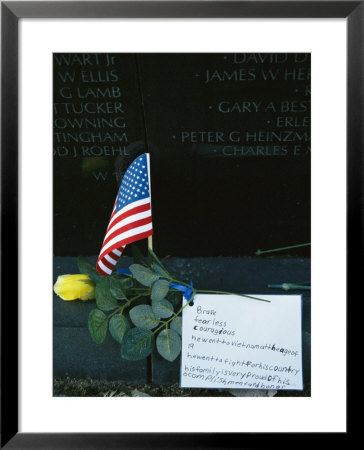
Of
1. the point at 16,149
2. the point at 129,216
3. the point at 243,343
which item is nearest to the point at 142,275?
the point at 129,216

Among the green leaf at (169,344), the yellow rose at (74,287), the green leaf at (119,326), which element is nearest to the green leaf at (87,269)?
the yellow rose at (74,287)

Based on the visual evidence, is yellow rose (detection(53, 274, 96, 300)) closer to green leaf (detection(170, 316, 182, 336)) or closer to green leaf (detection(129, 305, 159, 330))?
green leaf (detection(129, 305, 159, 330))

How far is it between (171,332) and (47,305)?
1.17 feet

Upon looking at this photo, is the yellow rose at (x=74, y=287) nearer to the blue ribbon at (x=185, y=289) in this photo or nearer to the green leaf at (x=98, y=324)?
the green leaf at (x=98, y=324)

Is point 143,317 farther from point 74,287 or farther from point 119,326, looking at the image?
point 74,287

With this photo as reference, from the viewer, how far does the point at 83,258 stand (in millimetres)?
1355

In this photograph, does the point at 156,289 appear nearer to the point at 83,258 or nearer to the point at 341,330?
the point at 83,258

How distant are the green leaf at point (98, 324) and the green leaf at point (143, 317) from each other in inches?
3.3

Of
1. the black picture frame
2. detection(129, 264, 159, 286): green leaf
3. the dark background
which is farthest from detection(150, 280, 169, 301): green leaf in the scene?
the black picture frame

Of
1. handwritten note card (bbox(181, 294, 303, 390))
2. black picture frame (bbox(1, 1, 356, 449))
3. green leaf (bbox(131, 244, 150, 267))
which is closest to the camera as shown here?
black picture frame (bbox(1, 1, 356, 449))

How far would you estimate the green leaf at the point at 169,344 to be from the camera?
1.33m

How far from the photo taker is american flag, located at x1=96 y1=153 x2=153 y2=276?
52.6 inches

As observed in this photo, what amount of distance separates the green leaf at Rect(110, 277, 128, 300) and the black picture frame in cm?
28

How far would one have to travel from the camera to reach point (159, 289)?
53.1 inches
